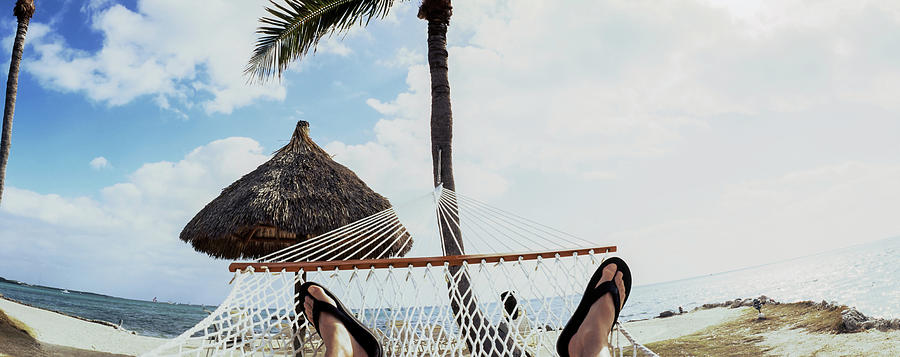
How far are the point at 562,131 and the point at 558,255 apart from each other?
→ 4307 mm

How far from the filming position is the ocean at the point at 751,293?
387 inches

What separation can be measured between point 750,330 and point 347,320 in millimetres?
8347

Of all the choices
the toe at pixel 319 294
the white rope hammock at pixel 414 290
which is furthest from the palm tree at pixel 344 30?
the toe at pixel 319 294

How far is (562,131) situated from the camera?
20.0ft

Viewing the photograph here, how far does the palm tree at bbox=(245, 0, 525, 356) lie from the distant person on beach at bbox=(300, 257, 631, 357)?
148 centimetres

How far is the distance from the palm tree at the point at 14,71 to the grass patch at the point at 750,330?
8.71 metres

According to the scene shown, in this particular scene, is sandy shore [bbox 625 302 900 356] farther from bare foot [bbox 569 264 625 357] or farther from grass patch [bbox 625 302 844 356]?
bare foot [bbox 569 264 625 357]

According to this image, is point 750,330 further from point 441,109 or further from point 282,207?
point 282,207

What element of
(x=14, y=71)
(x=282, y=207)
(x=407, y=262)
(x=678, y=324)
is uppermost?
(x=14, y=71)

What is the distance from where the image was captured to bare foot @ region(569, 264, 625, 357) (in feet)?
4.88

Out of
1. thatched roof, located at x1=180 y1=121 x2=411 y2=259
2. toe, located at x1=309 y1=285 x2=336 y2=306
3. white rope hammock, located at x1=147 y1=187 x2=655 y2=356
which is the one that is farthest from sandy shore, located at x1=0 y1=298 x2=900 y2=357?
toe, located at x1=309 y1=285 x2=336 y2=306

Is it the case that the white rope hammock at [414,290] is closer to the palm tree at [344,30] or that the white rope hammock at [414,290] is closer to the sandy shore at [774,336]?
the palm tree at [344,30]

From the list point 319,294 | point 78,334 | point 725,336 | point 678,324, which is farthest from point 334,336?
point 678,324

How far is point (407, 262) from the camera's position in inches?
77.3
